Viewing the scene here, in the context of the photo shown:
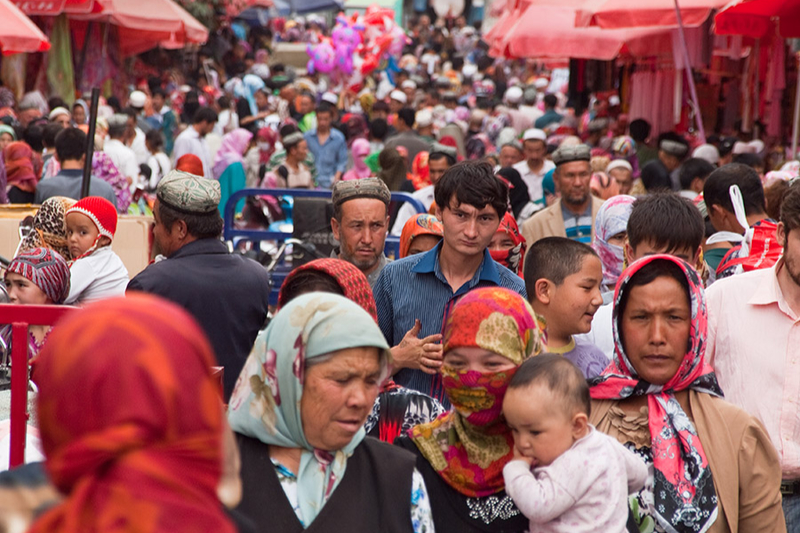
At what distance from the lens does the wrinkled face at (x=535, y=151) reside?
1073 cm

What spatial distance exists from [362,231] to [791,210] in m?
2.11

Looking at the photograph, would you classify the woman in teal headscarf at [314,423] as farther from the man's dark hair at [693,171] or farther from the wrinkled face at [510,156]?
the wrinkled face at [510,156]

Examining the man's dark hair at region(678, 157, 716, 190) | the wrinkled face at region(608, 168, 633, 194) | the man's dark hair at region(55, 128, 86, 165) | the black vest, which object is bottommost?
the wrinkled face at region(608, 168, 633, 194)

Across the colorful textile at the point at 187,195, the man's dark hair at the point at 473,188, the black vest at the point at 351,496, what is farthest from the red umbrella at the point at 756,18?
the black vest at the point at 351,496

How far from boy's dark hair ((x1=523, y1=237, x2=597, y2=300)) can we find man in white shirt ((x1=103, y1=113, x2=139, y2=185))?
778 cm

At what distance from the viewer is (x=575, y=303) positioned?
11.6ft

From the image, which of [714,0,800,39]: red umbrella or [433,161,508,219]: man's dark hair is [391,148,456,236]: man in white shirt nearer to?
[714,0,800,39]: red umbrella

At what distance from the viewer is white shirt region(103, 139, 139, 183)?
10.8 m

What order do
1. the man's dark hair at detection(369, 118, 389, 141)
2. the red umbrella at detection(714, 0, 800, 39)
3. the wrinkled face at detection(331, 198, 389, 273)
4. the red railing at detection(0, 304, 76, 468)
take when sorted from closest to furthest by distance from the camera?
the red railing at detection(0, 304, 76, 468)
the wrinkled face at detection(331, 198, 389, 273)
the red umbrella at detection(714, 0, 800, 39)
the man's dark hair at detection(369, 118, 389, 141)

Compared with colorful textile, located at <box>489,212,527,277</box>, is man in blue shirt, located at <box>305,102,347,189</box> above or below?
below

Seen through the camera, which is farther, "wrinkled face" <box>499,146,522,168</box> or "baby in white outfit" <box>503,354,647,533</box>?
"wrinkled face" <box>499,146,522,168</box>

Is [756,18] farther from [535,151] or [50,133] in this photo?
[50,133]

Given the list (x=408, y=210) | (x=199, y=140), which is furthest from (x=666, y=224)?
(x=199, y=140)

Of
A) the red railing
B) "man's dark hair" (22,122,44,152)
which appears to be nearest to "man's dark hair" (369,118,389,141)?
"man's dark hair" (22,122,44,152)
